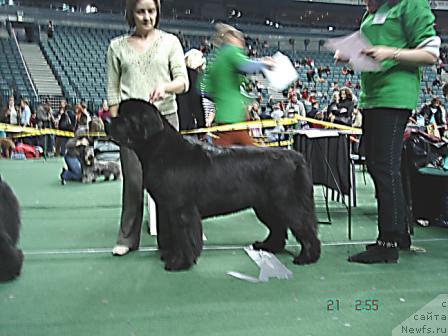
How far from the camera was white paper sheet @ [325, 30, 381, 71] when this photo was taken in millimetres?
2688

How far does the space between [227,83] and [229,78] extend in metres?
0.04

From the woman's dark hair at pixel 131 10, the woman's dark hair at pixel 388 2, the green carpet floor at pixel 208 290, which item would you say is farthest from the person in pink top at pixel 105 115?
the woman's dark hair at pixel 388 2

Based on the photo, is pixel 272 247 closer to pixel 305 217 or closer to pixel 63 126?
pixel 305 217

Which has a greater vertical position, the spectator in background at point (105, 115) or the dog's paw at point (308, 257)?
the spectator in background at point (105, 115)

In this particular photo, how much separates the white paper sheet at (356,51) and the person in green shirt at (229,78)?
59 cm

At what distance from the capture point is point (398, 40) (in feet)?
9.14

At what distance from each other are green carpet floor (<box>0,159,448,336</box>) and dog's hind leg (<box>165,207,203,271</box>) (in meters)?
0.07

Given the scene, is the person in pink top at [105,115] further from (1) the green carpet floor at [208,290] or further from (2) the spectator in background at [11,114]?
(2) the spectator in background at [11,114]

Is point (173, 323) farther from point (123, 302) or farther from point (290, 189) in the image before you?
point (290, 189)

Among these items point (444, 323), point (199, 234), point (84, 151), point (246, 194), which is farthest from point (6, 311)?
point (84, 151)

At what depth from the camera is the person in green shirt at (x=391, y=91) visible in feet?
8.80

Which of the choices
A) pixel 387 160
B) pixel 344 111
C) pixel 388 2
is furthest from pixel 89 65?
pixel 387 160

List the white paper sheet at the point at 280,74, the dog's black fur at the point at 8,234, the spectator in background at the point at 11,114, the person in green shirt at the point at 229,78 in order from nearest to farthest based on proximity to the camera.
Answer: the dog's black fur at the point at 8,234, the white paper sheet at the point at 280,74, the person in green shirt at the point at 229,78, the spectator in background at the point at 11,114

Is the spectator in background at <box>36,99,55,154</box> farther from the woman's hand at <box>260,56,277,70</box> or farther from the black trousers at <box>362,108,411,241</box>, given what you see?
the black trousers at <box>362,108,411,241</box>
